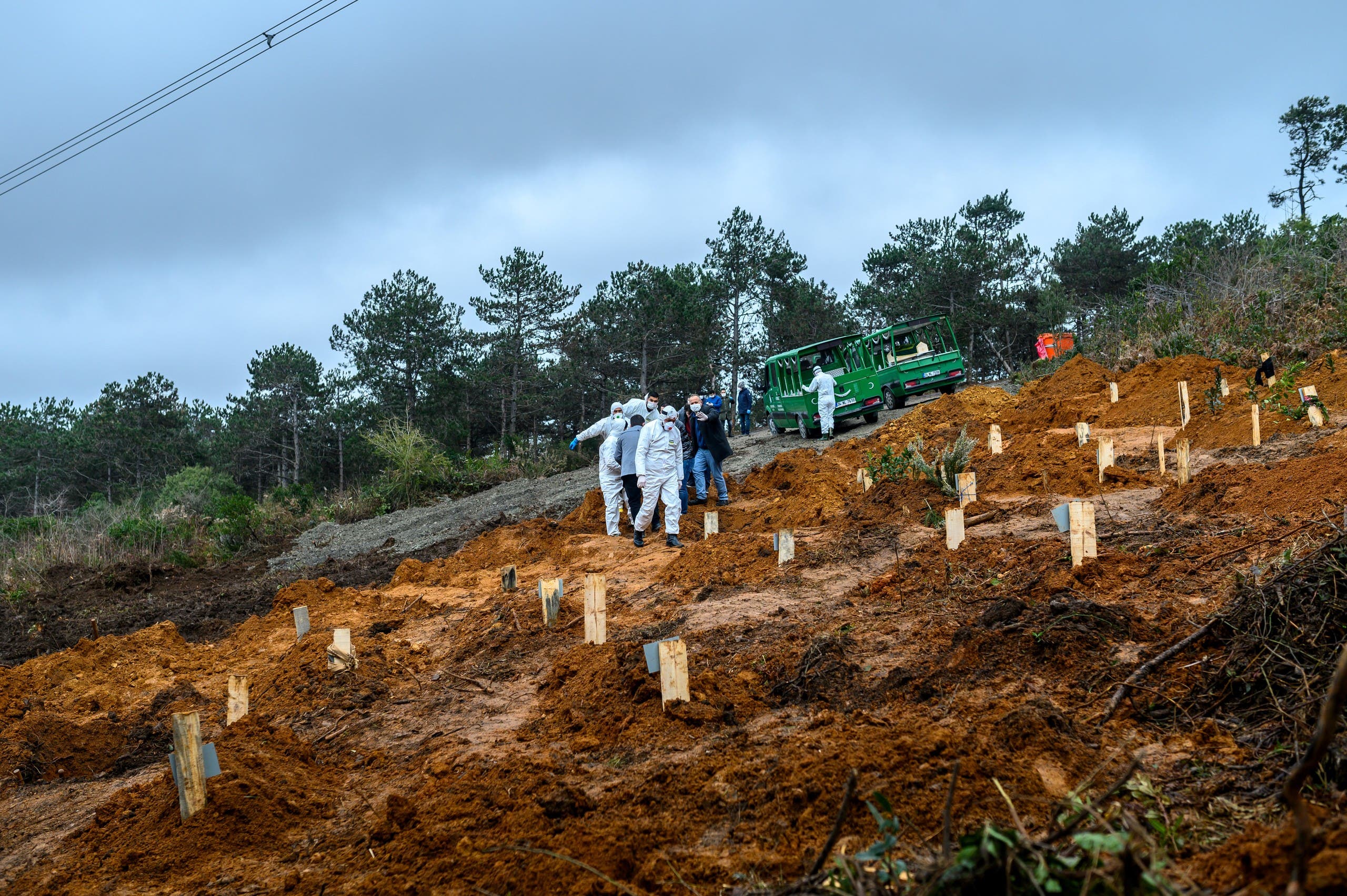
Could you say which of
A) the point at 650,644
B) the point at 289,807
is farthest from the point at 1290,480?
the point at 289,807

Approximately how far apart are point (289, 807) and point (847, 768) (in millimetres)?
2746

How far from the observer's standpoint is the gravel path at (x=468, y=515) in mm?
17500

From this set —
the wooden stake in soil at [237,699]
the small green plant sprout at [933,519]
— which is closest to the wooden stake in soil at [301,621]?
the wooden stake in soil at [237,699]

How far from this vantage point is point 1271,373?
477 inches

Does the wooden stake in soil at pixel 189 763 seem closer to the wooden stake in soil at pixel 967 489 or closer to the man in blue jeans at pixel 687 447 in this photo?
the wooden stake in soil at pixel 967 489

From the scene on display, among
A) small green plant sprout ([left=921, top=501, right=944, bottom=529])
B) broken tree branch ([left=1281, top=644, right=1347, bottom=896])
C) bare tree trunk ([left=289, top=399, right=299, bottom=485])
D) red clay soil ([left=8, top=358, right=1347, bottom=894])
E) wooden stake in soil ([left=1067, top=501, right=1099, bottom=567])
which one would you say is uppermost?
bare tree trunk ([left=289, top=399, right=299, bottom=485])

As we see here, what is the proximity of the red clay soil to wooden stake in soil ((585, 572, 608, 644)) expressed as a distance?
33 cm

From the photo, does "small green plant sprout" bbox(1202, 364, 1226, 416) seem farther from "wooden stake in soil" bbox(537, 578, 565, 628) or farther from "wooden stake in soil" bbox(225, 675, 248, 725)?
"wooden stake in soil" bbox(225, 675, 248, 725)

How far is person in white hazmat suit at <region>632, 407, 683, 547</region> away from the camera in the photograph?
11.4 meters

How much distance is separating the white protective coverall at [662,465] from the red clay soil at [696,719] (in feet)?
3.54

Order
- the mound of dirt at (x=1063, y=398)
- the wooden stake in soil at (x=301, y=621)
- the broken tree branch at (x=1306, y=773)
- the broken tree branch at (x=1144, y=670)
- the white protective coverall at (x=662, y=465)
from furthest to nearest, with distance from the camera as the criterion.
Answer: the mound of dirt at (x=1063, y=398) → the white protective coverall at (x=662, y=465) → the wooden stake in soil at (x=301, y=621) → the broken tree branch at (x=1144, y=670) → the broken tree branch at (x=1306, y=773)

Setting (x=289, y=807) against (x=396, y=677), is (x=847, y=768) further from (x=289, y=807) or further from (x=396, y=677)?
(x=396, y=677)

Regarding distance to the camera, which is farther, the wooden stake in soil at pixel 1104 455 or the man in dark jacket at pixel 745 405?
the man in dark jacket at pixel 745 405

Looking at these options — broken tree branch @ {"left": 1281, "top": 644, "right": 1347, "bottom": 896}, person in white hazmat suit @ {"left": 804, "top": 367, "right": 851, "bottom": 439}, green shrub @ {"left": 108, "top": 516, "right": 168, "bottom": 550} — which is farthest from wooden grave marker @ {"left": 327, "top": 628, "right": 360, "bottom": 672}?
green shrub @ {"left": 108, "top": 516, "right": 168, "bottom": 550}
